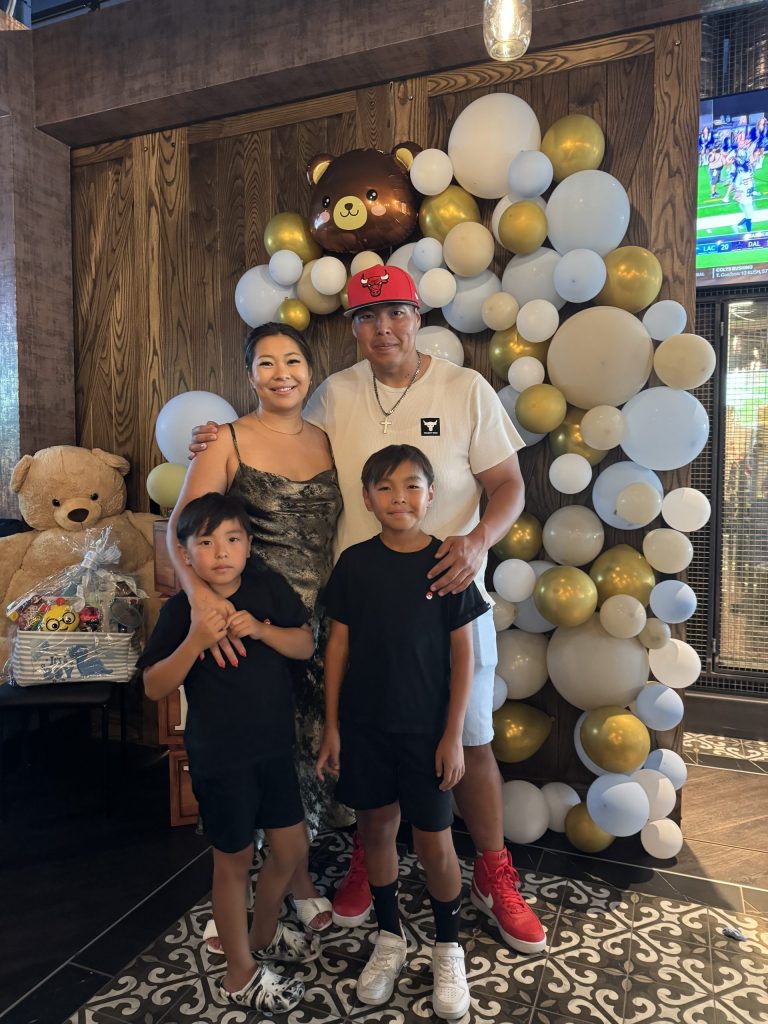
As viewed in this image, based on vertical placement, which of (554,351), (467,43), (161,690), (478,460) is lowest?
(161,690)

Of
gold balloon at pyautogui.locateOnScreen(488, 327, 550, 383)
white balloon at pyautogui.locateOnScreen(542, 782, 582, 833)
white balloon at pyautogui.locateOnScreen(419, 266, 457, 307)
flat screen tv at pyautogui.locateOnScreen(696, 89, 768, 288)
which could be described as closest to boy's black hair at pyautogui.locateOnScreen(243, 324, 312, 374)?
white balloon at pyautogui.locateOnScreen(419, 266, 457, 307)

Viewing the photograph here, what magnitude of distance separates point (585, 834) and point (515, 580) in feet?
2.69

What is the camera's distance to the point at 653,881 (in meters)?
2.16

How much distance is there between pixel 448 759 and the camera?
5.24 feet

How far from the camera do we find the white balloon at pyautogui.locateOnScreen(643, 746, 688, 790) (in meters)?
2.26

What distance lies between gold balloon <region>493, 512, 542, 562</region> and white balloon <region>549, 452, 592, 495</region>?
19cm

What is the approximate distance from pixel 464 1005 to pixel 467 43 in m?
2.78

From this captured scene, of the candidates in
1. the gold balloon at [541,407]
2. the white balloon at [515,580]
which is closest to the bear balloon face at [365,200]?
the gold balloon at [541,407]

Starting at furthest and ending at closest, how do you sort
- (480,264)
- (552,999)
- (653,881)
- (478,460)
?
(480,264)
(653,881)
(478,460)
(552,999)

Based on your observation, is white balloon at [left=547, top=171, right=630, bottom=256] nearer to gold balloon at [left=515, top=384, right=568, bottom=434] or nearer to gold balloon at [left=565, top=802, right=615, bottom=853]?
gold balloon at [left=515, top=384, right=568, bottom=434]

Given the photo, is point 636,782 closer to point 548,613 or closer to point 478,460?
point 548,613

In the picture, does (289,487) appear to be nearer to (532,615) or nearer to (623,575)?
(532,615)

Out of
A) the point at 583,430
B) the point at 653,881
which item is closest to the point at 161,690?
the point at 583,430

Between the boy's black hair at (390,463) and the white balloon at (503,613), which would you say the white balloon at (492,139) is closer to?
the boy's black hair at (390,463)
